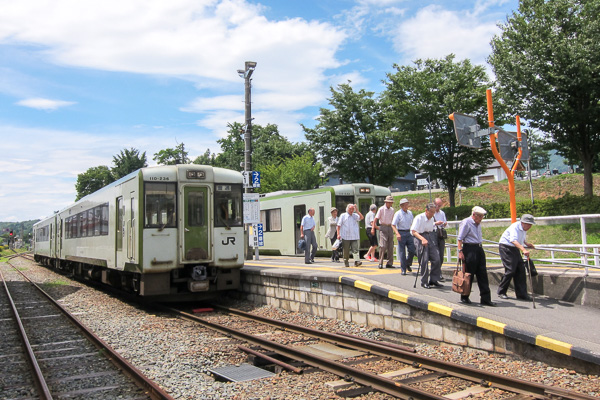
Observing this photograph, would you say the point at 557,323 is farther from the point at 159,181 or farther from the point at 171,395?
the point at 159,181

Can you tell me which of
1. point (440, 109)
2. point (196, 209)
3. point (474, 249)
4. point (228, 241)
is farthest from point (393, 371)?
point (440, 109)

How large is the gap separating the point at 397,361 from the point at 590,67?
63.9 ft

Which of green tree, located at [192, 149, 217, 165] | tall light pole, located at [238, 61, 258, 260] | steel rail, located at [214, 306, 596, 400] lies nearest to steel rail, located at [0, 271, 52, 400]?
steel rail, located at [214, 306, 596, 400]

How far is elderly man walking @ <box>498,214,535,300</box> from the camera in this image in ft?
26.2

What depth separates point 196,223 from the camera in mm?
11812

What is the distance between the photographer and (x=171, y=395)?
18.1 ft

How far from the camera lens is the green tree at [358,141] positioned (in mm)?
33344

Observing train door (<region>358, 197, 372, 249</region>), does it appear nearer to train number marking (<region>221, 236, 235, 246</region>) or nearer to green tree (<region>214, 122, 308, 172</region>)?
train number marking (<region>221, 236, 235, 246</region>)

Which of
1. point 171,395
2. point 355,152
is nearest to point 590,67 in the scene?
point 355,152

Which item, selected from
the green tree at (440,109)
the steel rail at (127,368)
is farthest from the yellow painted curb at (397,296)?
the green tree at (440,109)

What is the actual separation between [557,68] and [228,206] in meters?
17.1

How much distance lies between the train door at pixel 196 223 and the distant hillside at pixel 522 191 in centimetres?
3082

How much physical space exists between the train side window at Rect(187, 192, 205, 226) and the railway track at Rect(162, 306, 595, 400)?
3682 mm

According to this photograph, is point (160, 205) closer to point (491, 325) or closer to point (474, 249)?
point (474, 249)
